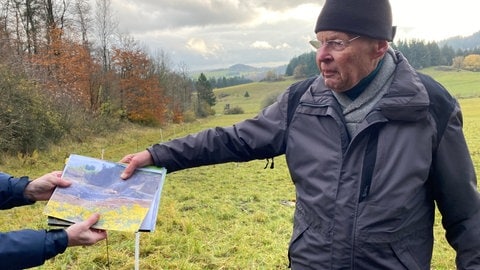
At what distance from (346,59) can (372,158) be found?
52cm

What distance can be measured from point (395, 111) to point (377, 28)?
1.50 feet

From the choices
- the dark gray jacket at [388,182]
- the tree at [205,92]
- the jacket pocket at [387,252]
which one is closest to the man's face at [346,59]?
the dark gray jacket at [388,182]

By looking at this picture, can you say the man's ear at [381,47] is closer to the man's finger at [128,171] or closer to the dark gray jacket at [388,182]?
the dark gray jacket at [388,182]

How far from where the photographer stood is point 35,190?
2771mm

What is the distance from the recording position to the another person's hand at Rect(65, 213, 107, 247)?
89.0 inches

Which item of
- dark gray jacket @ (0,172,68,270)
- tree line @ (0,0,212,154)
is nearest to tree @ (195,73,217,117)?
tree line @ (0,0,212,154)

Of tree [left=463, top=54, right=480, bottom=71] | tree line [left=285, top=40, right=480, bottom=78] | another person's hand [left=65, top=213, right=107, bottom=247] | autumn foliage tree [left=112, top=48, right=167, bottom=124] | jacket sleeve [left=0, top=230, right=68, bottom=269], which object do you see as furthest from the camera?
tree line [left=285, top=40, right=480, bottom=78]

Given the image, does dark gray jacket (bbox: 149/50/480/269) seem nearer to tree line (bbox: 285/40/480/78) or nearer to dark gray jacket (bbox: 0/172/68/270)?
dark gray jacket (bbox: 0/172/68/270)

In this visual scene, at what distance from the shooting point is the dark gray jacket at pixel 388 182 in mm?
1970

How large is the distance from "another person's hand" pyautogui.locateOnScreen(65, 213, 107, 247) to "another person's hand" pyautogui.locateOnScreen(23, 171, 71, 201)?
460 mm

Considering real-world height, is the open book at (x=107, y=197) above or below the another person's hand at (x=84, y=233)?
above

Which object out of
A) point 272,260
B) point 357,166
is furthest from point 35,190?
point 272,260

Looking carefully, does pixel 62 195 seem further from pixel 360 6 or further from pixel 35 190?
pixel 360 6

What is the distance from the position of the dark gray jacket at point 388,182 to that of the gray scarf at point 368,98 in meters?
0.04
